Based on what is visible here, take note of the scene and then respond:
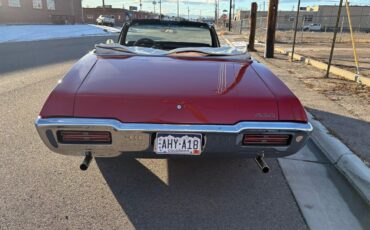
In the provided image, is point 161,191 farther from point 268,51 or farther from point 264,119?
point 268,51

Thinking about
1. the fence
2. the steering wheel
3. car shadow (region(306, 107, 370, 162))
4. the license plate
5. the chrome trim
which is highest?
the steering wheel

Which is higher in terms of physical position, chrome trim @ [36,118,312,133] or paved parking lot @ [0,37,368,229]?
chrome trim @ [36,118,312,133]

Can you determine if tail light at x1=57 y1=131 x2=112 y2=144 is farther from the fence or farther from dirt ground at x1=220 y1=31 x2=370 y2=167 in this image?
the fence

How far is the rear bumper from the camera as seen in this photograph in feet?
8.27

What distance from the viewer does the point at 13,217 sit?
8.82 ft

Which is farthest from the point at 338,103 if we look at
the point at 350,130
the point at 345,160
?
the point at 345,160

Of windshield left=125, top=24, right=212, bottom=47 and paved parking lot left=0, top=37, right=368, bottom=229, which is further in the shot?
windshield left=125, top=24, right=212, bottom=47

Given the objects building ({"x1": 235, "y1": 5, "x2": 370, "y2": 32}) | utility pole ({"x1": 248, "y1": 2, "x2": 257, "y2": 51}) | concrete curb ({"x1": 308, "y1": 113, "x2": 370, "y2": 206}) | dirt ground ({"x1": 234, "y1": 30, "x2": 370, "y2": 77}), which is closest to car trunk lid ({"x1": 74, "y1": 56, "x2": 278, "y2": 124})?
concrete curb ({"x1": 308, "y1": 113, "x2": 370, "y2": 206})

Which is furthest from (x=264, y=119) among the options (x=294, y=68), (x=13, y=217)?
(x=294, y=68)

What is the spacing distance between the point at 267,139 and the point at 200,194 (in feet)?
2.83

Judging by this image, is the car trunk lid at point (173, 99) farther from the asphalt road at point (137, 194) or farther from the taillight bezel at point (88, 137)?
the asphalt road at point (137, 194)

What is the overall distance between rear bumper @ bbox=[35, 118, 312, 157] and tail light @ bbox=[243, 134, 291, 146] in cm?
3

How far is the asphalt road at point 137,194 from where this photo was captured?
106 inches

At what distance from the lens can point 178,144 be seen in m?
2.61
